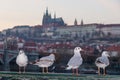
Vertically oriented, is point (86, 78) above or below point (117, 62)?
above

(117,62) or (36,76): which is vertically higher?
(36,76)

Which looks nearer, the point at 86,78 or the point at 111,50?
the point at 86,78

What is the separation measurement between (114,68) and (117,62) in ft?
12.6

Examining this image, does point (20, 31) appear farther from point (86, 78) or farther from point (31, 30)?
point (86, 78)

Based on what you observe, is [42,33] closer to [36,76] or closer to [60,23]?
[60,23]

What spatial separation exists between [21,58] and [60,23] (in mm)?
75144

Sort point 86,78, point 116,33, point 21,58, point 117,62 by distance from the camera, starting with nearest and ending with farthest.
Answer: point 86,78
point 21,58
point 117,62
point 116,33

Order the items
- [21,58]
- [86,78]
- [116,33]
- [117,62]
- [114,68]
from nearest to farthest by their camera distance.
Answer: [86,78], [21,58], [114,68], [117,62], [116,33]

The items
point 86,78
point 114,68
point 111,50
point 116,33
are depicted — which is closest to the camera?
point 86,78

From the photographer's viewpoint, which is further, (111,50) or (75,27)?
(75,27)

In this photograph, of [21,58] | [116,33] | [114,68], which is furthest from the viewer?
[116,33]

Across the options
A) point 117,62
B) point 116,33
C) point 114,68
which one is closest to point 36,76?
point 114,68

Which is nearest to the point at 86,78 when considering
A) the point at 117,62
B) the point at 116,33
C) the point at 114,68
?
the point at 114,68

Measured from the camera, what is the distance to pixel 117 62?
38.0 meters
